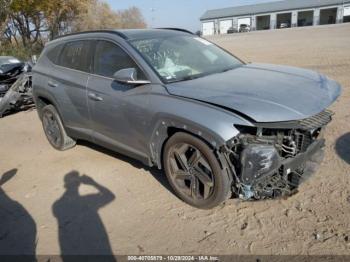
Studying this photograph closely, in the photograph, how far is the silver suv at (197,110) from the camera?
3.34 meters

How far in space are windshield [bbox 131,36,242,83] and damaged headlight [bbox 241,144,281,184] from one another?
1261 mm

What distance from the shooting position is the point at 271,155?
333cm

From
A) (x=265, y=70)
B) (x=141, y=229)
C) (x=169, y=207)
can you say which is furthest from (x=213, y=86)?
(x=141, y=229)

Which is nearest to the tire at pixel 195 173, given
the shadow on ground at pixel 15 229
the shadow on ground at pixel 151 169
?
the shadow on ground at pixel 151 169

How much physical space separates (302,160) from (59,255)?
101 inches

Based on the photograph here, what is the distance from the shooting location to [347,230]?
3293mm

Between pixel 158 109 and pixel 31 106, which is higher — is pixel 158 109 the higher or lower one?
the higher one

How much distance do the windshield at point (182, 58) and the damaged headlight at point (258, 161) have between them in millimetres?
1261

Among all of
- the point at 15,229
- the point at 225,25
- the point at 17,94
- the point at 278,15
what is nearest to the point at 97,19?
the point at 225,25

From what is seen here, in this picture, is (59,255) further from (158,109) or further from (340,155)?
(340,155)

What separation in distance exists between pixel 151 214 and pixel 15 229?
5.02 ft

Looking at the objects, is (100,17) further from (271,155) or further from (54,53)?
(271,155)

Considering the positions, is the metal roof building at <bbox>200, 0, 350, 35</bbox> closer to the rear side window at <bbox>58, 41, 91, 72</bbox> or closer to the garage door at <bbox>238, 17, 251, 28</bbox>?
the garage door at <bbox>238, 17, 251, 28</bbox>

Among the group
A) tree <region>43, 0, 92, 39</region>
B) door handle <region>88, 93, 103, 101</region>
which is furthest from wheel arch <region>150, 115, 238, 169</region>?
tree <region>43, 0, 92, 39</region>
